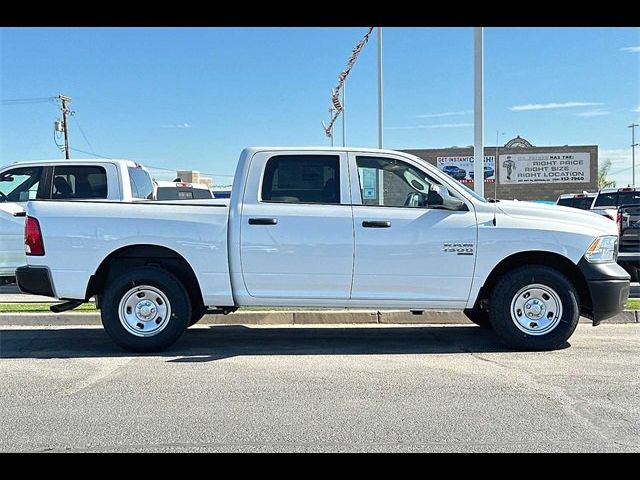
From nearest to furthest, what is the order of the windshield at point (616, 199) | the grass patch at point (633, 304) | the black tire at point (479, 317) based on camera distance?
the black tire at point (479, 317)
the grass patch at point (633, 304)
the windshield at point (616, 199)

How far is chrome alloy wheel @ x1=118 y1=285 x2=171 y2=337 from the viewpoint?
6.36 metres

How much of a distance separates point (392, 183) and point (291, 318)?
8.57 feet

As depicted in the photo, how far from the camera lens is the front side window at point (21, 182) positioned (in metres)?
9.14

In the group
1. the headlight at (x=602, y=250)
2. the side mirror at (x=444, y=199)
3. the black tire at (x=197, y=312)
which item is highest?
the side mirror at (x=444, y=199)

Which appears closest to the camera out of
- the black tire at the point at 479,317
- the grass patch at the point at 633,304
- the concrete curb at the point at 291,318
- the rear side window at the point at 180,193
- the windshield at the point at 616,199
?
the black tire at the point at 479,317

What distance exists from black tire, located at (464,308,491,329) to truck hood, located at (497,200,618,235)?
158 centimetres

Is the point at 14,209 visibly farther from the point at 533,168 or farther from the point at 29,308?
the point at 533,168

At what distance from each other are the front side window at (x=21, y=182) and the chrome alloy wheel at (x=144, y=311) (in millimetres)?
3813

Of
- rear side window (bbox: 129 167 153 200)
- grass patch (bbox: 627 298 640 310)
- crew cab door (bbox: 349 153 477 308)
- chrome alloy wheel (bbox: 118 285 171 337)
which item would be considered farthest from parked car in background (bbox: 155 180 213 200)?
grass patch (bbox: 627 298 640 310)

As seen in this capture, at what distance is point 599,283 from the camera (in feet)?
20.2

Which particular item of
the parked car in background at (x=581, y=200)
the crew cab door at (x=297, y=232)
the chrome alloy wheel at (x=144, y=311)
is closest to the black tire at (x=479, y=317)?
the crew cab door at (x=297, y=232)

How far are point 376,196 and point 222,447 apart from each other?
11.2 feet

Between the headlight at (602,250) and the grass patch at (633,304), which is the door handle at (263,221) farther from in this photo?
the grass patch at (633,304)
